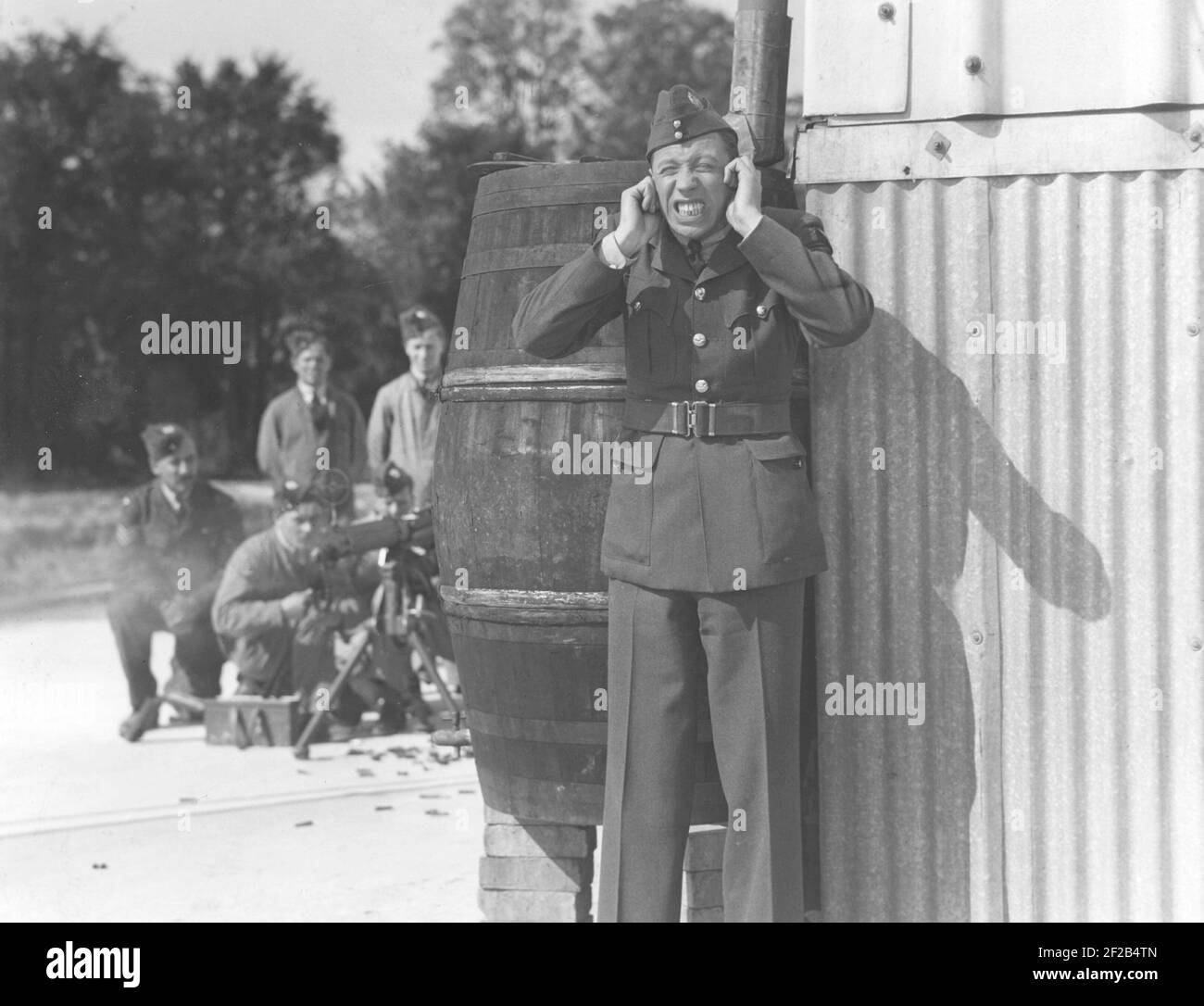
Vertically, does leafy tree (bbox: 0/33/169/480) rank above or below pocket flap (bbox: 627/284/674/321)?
above

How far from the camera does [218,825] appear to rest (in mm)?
5629

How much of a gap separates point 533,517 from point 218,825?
253 centimetres

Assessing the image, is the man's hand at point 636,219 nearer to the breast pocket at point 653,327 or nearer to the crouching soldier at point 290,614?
the breast pocket at point 653,327

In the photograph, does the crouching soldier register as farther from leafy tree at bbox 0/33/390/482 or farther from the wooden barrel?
leafy tree at bbox 0/33/390/482

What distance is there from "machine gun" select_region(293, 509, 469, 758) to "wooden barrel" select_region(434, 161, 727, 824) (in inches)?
123

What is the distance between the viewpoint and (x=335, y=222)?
75.0 feet

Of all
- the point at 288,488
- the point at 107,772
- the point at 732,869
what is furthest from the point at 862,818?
the point at 288,488

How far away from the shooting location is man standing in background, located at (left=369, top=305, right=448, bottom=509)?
840cm

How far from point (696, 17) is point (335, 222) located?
6948 mm

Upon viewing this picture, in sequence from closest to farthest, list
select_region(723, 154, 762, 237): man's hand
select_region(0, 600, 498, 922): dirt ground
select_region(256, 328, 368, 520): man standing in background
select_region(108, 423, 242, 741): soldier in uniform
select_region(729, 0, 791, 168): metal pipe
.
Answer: select_region(723, 154, 762, 237): man's hand < select_region(729, 0, 791, 168): metal pipe < select_region(0, 600, 498, 922): dirt ground < select_region(108, 423, 242, 741): soldier in uniform < select_region(256, 328, 368, 520): man standing in background

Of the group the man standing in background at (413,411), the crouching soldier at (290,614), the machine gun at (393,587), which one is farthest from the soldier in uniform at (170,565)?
the man standing in background at (413,411)

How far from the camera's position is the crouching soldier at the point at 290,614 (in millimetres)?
7609

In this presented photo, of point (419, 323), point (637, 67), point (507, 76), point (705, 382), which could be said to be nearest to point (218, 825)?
point (705, 382)

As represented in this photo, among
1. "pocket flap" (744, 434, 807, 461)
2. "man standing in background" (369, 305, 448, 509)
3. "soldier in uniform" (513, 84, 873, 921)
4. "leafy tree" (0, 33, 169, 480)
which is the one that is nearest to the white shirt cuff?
"soldier in uniform" (513, 84, 873, 921)
